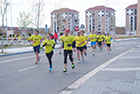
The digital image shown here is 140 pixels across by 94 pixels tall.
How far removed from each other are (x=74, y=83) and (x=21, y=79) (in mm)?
2181

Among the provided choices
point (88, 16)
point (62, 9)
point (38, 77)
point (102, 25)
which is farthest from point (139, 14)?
point (38, 77)

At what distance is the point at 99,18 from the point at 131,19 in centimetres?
2054

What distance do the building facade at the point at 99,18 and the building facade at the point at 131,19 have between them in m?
10.1

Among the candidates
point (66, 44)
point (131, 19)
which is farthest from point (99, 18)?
point (66, 44)

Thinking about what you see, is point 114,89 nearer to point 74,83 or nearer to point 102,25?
point 74,83

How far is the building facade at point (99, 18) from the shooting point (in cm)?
10796

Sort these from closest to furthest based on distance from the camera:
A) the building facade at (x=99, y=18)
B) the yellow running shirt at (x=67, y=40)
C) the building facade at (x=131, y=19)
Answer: the yellow running shirt at (x=67, y=40) → the building facade at (x=99, y=18) → the building facade at (x=131, y=19)

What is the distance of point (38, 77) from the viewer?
7875 mm

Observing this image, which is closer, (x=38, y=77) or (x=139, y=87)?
(x=139, y=87)

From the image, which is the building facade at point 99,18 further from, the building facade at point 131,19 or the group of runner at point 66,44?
the group of runner at point 66,44

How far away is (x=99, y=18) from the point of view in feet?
360

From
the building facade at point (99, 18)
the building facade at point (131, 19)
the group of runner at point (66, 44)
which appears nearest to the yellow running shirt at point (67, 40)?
the group of runner at point (66, 44)

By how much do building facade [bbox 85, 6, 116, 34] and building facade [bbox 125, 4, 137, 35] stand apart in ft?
33.2

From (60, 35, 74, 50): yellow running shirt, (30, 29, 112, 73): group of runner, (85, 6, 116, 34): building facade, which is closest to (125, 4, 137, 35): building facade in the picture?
(85, 6, 116, 34): building facade
